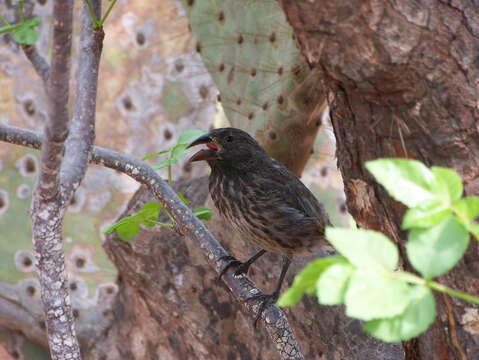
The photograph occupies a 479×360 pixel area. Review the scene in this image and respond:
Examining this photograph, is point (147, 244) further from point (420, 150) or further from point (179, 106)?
point (420, 150)

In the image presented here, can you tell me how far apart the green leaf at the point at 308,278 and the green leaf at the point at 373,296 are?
0.04 metres

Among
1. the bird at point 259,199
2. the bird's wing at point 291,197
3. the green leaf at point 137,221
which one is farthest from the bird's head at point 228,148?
the green leaf at point 137,221

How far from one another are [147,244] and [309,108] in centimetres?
105

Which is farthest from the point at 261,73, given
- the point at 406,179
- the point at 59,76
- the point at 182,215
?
the point at 406,179

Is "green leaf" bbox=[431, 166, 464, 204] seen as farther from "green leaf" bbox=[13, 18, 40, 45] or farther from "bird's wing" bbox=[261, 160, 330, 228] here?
"bird's wing" bbox=[261, 160, 330, 228]

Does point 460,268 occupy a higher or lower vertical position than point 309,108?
higher

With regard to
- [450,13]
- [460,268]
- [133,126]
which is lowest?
[133,126]

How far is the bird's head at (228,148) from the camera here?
285 centimetres

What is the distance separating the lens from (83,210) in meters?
3.99

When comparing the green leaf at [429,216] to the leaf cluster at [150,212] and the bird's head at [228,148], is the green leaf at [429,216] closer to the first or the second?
the leaf cluster at [150,212]

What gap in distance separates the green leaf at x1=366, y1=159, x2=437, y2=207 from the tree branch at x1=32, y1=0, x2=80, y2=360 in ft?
2.19

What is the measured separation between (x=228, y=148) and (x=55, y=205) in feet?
4.69

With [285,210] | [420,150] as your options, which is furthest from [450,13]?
[285,210]

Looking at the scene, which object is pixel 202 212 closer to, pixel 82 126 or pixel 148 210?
pixel 148 210
